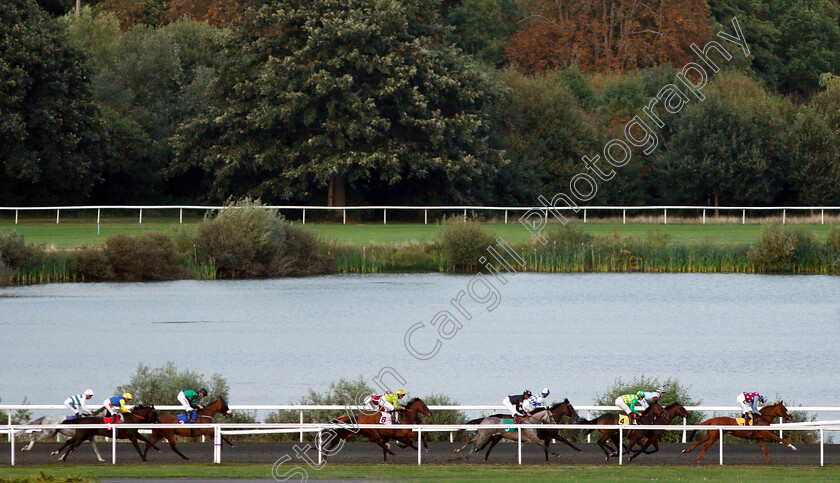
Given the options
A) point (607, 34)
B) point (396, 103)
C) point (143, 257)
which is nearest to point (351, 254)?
point (143, 257)

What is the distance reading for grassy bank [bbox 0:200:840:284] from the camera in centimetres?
4459

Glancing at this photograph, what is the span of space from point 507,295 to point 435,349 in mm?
10308

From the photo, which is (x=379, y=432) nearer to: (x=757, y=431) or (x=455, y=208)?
(x=757, y=431)

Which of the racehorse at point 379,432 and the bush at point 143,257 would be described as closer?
the racehorse at point 379,432

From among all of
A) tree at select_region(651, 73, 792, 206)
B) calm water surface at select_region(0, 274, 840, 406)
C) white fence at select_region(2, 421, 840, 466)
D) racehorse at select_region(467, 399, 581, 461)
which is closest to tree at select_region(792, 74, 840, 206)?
tree at select_region(651, 73, 792, 206)

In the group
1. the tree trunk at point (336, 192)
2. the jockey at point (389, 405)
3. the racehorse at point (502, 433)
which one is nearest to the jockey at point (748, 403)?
the racehorse at point (502, 433)

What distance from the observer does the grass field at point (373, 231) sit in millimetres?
50031

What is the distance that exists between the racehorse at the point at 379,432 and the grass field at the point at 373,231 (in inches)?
1237

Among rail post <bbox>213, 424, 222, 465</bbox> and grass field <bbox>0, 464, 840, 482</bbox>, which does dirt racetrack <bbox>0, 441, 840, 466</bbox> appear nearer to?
rail post <bbox>213, 424, 222, 465</bbox>

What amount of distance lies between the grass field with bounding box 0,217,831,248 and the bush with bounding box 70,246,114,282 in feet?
8.20

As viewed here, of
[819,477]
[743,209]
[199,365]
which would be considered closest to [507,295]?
[199,365]

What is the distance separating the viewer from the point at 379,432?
17172 mm

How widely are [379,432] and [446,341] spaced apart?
17.8m

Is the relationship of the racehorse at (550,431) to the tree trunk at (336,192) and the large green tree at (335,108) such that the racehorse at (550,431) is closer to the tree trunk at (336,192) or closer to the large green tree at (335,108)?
the large green tree at (335,108)
